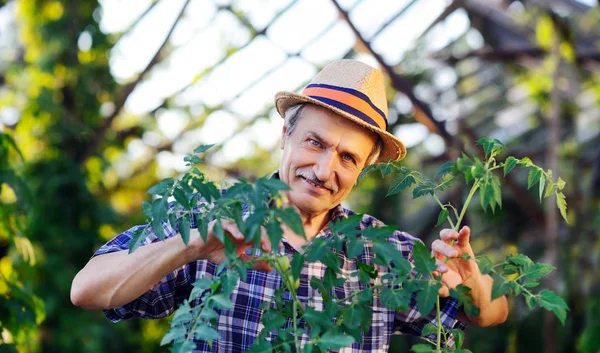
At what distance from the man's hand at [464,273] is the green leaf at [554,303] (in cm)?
20

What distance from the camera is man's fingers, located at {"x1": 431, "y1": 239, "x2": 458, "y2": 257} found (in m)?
1.58

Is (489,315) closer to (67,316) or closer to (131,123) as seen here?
(67,316)

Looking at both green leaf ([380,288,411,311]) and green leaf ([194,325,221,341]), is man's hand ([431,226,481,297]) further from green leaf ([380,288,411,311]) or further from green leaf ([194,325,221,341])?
green leaf ([194,325,221,341])

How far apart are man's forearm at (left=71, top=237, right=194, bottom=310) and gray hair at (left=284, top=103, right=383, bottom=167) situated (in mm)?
495

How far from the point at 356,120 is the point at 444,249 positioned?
386mm

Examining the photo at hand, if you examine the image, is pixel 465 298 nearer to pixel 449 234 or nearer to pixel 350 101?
pixel 449 234

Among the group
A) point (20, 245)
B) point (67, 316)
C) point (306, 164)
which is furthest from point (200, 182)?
point (67, 316)

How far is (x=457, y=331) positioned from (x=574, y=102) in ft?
17.6

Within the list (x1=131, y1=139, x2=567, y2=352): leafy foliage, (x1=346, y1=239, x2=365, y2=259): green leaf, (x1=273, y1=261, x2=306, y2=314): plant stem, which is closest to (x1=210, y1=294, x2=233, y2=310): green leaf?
(x1=131, y1=139, x2=567, y2=352): leafy foliage

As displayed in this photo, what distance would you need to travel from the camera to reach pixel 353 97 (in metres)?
1.86

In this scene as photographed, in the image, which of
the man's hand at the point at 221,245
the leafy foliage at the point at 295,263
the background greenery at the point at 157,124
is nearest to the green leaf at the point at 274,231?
the leafy foliage at the point at 295,263

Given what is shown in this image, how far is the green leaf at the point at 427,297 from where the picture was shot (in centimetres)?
141

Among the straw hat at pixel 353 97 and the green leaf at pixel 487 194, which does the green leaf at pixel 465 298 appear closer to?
the green leaf at pixel 487 194

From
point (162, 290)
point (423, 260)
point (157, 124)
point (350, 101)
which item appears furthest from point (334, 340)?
point (157, 124)
